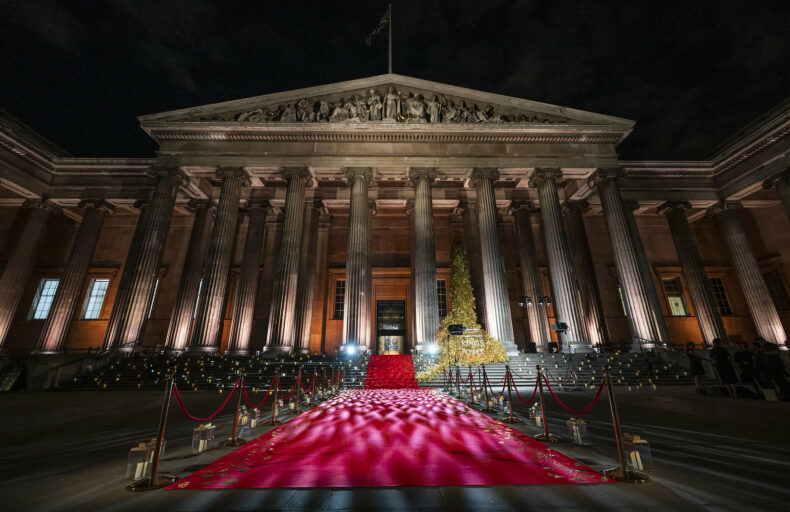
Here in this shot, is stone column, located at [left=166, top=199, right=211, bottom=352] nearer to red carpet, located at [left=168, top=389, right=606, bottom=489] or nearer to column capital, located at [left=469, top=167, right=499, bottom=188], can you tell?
red carpet, located at [left=168, top=389, right=606, bottom=489]

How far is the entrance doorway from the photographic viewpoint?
21.6 metres

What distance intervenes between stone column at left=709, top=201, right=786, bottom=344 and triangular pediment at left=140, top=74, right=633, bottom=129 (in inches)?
388

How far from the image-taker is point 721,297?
862 inches

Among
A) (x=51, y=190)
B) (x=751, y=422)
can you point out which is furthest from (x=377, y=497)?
(x=51, y=190)

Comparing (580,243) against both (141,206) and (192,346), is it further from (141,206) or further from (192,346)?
(141,206)

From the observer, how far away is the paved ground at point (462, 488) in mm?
2426

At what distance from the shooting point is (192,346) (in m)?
14.1

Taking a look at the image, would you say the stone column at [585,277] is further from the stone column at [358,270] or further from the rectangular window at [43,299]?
the rectangular window at [43,299]

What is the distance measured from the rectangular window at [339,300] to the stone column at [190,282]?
26.7 ft

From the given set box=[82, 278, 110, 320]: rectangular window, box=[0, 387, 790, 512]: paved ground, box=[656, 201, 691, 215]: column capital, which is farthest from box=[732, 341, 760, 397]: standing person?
box=[82, 278, 110, 320]: rectangular window

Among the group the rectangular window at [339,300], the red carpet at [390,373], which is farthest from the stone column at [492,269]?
the rectangular window at [339,300]

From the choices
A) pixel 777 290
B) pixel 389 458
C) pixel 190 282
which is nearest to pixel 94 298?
pixel 190 282

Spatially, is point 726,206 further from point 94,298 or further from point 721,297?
point 94,298

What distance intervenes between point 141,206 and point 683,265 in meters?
33.6
